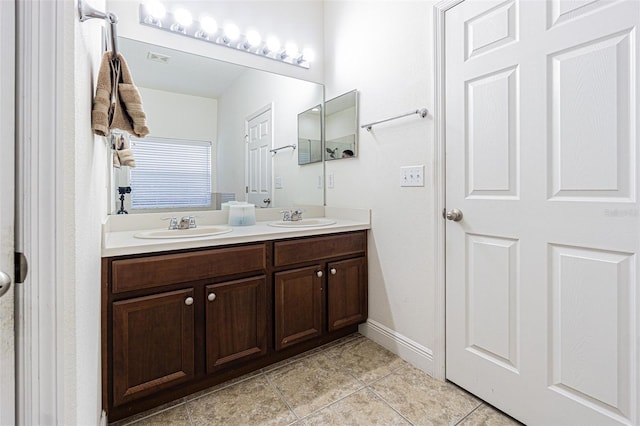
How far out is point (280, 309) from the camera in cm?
171

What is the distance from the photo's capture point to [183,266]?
4.62 ft

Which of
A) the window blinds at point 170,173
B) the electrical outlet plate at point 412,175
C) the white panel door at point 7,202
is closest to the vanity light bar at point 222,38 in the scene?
the window blinds at point 170,173

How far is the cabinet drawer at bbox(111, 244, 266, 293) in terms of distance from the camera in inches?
50.3

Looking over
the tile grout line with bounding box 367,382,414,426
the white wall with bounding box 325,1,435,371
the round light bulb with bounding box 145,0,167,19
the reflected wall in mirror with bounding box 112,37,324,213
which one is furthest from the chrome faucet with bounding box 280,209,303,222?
the round light bulb with bounding box 145,0,167,19

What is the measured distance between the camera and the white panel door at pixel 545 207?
3.44ft

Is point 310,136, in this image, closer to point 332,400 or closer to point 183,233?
point 183,233

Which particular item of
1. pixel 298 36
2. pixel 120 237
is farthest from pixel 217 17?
pixel 120 237

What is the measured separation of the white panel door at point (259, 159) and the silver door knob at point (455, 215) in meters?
1.28

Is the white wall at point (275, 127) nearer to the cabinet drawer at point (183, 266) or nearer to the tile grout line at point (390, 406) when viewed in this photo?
the cabinet drawer at point (183, 266)

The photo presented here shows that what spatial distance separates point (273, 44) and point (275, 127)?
1.92 ft

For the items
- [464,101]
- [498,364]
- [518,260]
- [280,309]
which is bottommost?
[498,364]

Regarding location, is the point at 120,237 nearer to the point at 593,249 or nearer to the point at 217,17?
the point at 217,17

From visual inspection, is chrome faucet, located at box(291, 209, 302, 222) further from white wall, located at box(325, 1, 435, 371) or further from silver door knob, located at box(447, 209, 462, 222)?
silver door knob, located at box(447, 209, 462, 222)

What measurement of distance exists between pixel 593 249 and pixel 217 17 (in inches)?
93.4
